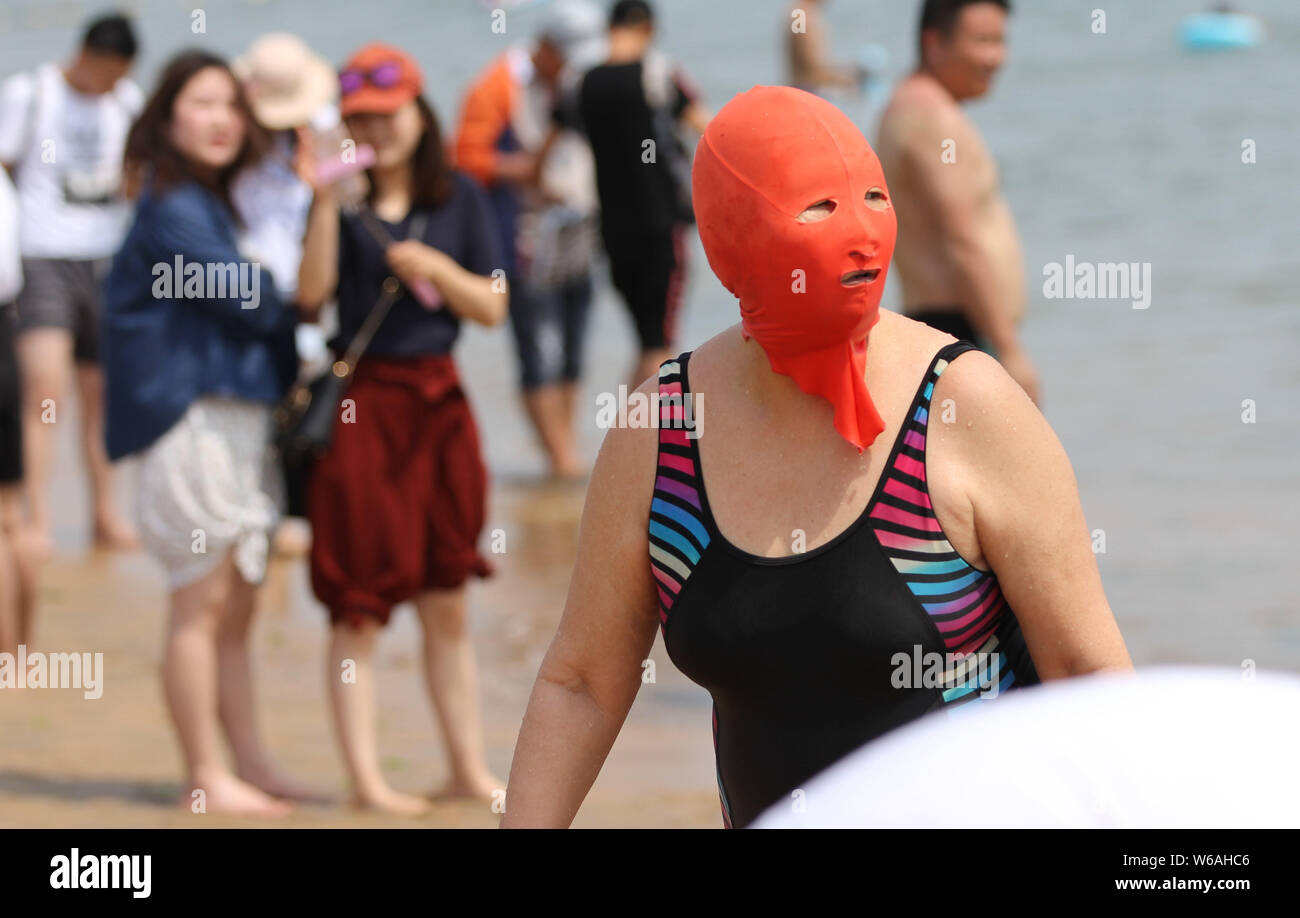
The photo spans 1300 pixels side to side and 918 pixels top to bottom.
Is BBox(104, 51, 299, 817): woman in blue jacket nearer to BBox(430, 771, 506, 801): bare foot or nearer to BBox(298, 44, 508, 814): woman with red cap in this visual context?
BBox(298, 44, 508, 814): woman with red cap

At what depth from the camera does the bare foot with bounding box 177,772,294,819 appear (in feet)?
15.8

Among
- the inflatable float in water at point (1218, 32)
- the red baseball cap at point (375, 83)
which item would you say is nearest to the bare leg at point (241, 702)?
the red baseball cap at point (375, 83)

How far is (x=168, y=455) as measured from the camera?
4.83m

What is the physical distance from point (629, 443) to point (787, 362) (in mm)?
226

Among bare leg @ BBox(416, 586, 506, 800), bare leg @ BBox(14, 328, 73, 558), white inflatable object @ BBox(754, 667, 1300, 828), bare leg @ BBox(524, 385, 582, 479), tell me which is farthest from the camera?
bare leg @ BBox(524, 385, 582, 479)

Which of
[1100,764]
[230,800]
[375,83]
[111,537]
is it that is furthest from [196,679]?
[1100,764]

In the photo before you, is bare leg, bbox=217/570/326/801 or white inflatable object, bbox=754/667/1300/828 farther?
bare leg, bbox=217/570/326/801

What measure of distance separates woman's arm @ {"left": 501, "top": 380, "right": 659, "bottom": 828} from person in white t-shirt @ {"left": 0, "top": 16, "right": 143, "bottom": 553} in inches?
214

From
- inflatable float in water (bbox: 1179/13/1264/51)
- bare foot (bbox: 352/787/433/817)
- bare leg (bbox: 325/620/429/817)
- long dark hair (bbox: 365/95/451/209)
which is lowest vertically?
bare foot (bbox: 352/787/433/817)

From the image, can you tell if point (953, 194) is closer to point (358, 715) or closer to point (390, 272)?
point (390, 272)

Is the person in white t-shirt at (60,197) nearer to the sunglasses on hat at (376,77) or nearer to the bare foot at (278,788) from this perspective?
the bare foot at (278,788)

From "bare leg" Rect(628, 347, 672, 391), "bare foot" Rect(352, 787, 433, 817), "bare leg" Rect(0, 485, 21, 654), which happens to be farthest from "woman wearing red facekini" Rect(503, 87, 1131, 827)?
"bare leg" Rect(628, 347, 672, 391)

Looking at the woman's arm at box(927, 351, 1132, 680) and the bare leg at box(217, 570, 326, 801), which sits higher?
the woman's arm at box(927, 351, 1132, 680)
